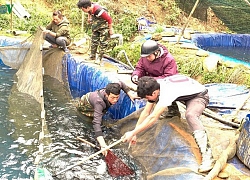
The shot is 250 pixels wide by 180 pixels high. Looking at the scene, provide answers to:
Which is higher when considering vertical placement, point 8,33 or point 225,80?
point 8,33

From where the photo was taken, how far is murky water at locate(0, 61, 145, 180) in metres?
4.48

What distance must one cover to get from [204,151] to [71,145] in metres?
2.36

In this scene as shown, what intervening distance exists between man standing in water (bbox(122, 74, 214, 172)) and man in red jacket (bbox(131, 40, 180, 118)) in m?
0.40

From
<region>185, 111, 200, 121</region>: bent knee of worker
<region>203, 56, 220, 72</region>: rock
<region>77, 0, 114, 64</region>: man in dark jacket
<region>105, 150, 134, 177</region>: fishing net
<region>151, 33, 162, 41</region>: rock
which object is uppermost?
<region>77, 0, 114, 64</region>: man in dark jacket

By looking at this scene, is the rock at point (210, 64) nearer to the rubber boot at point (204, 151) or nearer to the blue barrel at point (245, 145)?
the blue barrel at point (245, 145)

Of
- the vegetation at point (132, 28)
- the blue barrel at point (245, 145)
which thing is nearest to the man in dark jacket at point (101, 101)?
the blue barrel at point (245, 145)

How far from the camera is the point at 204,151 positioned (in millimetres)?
3541

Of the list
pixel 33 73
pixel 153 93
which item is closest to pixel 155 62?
pixel 153 93

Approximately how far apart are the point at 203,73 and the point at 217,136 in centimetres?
367

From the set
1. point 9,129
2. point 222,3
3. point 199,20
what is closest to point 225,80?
point 9,129

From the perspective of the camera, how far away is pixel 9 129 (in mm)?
5488

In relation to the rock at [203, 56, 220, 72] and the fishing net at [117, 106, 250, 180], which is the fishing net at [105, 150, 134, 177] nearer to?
the fishing net at [117, 106, 250, 180]

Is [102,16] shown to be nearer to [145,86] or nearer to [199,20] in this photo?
[145,86]

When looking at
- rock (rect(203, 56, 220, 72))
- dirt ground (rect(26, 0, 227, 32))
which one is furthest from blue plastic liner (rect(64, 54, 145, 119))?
dirt ground (rect(26, 0, 227, 32))
